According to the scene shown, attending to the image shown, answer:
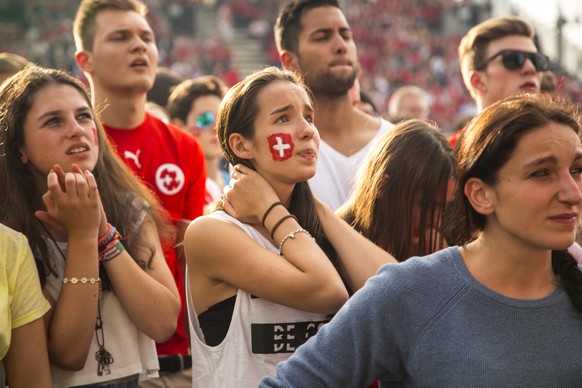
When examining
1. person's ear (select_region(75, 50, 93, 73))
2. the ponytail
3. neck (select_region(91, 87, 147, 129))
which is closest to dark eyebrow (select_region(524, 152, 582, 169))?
the ponytail

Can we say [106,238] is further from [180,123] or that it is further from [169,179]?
[180,123]

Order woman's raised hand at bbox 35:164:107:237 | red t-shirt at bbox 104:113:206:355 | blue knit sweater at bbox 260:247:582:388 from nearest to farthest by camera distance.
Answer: blue knit sweater at bbox 260:247:582:388, woman's raised hand at bbox 35:164:107:237, red t-shirt at bbox 104:113:206:355

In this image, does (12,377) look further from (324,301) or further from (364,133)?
(364,133)

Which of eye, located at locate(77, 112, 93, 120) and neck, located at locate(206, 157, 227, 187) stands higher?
eye, located at locate(77, 112, 93, 120)

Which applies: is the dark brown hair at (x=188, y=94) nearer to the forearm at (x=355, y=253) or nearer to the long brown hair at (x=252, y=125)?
the long brown hair at (x=252, y=125)

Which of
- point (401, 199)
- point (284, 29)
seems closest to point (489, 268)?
point (401, 199)

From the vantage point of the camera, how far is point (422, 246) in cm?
356

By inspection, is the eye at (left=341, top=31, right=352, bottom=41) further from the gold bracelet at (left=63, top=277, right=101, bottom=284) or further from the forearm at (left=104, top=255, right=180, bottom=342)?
the gold bracelet at (left=63, top=277, right=101, bottom=284)

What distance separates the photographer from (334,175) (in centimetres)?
475

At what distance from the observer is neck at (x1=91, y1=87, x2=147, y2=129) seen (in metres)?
4.81

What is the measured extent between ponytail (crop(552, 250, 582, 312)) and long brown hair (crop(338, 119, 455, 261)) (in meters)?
0.80

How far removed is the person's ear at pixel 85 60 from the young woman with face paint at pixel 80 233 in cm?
130

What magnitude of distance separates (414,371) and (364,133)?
8.62 feet

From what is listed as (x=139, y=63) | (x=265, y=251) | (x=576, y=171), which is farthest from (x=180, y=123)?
(x=576, y=171)
